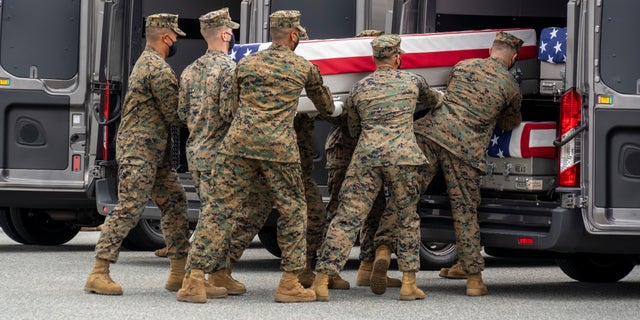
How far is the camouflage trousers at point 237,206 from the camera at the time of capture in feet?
31.3

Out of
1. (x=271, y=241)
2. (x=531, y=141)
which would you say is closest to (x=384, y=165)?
(x=531, y=141)

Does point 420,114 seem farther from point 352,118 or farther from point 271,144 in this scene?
point 271,144

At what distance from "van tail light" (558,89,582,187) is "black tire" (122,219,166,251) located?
525cm

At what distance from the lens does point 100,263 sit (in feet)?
32.7

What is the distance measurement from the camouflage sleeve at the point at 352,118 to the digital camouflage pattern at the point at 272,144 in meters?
0.55

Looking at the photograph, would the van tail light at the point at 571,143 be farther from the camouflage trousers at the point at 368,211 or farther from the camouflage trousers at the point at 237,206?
the camouflage trousers at the point at 237,206

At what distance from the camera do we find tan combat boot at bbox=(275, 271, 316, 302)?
9625mm

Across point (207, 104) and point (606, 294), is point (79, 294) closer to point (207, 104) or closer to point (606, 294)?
point (207, 104)

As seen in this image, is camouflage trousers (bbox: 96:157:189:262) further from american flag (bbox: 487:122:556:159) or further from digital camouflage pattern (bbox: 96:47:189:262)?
american flag (bbox: 487:122:556:159)

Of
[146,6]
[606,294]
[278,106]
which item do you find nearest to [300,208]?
[278,106]

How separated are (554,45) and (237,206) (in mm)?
2473

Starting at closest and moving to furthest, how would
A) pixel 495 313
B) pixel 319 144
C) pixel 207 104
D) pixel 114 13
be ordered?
1. pixel 495 313
2. pixel 207 104
3. pixel 319 144
4. pixel 114 13

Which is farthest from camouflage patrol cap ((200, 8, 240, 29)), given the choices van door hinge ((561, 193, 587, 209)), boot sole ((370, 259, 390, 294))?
van door hinge ((561, 193, 587, 209))

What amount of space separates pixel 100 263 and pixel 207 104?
1.25 metres
